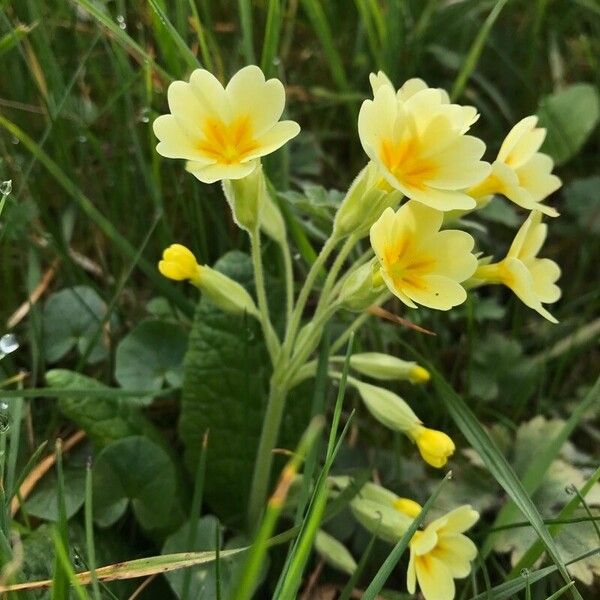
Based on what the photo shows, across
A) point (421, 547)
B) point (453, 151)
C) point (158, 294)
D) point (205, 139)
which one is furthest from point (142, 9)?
point (421, 547)

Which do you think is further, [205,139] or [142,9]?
[142,9]

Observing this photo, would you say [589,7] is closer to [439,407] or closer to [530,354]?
[530,354]

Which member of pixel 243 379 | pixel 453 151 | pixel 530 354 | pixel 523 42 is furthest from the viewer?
pixel 523 42

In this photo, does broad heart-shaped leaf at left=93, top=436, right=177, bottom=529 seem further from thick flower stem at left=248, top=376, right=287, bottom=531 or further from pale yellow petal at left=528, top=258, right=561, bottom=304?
pale yellow petal at left=528, top=258, right=561, bottom=304

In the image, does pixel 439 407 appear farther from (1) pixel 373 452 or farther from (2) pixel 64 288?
(2) pixel 64 288

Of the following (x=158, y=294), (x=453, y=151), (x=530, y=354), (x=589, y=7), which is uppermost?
(x=453, y=151)

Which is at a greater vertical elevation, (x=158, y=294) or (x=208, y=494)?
(x=158, y=294)

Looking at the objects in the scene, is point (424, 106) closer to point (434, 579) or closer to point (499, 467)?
point (499, 467)

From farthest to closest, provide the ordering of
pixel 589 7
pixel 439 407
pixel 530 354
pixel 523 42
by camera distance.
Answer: pixel 523 42, pixel 589 7, pixel 530 354, pixel 439 407
